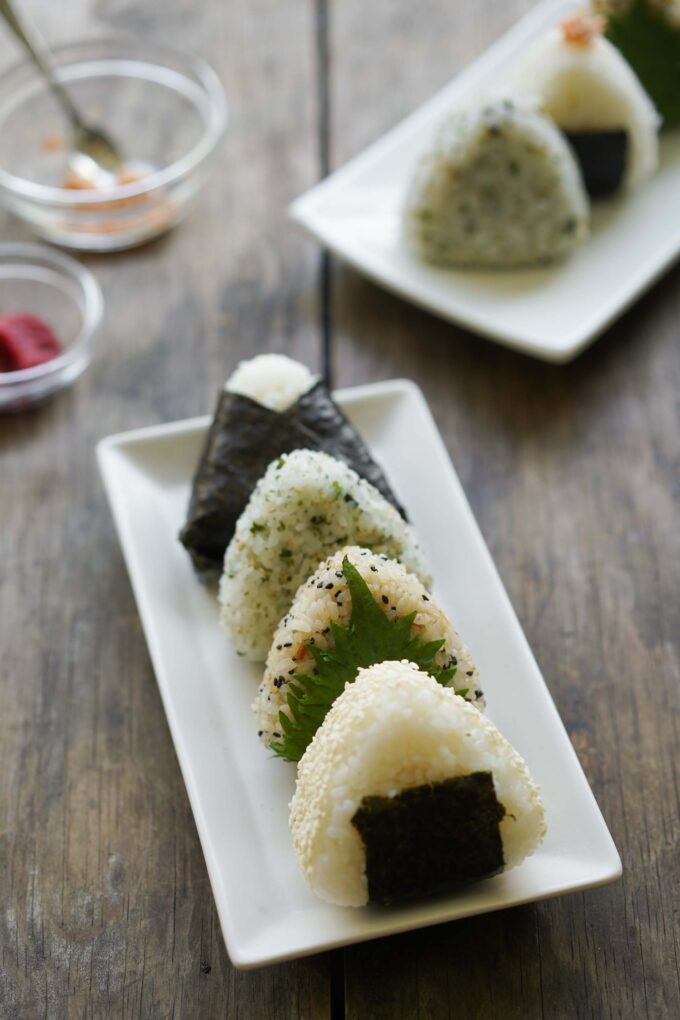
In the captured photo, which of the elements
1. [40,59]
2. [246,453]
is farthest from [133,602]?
[40,59]

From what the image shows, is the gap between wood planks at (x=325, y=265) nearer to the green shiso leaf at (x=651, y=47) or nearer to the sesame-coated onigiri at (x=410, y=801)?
the sesame-coated onigiri at (x=410, y=801)

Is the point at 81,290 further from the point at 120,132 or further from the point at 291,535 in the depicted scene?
the point at 291,535

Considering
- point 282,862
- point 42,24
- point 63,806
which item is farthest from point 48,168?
point 282,862

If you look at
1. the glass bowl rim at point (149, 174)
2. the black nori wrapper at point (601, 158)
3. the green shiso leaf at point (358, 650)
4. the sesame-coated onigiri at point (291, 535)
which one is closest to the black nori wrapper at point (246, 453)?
the sesame-coated onigiri at point (291, 535)

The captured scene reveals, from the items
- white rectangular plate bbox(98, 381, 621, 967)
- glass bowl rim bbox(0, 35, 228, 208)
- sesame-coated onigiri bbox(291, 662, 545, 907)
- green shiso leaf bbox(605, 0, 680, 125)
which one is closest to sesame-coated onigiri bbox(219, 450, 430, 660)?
white rectangular plate bbox(98, 381, 621, 967)

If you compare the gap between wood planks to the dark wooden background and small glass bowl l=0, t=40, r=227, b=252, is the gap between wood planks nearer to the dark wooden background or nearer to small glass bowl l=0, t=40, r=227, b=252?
the dark wooden background
